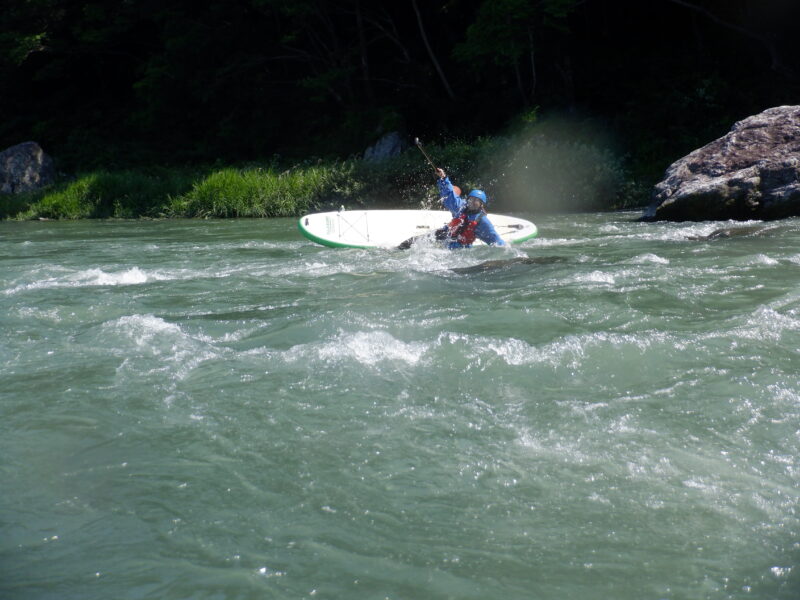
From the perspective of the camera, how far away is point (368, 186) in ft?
56.4

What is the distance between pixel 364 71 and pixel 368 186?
223 inches

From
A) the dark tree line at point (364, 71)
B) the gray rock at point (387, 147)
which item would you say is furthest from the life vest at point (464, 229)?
the gray rock at point (387, 147)

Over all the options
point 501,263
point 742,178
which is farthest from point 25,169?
point 742,178

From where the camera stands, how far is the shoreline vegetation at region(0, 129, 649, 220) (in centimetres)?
1571

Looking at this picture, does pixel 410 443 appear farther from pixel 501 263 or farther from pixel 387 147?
pixel 387 147

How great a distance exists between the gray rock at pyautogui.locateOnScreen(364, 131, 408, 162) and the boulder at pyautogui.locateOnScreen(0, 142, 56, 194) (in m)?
9.15

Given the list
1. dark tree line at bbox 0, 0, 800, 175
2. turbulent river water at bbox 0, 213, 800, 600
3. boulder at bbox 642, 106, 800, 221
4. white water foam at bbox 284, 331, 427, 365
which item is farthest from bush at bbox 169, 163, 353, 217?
white water foam at bbox 284, 331, 427, 365

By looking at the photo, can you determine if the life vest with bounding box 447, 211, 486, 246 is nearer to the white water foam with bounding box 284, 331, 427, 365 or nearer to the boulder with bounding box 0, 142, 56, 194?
the white water foam with bounding box 284, 331, 427, 365

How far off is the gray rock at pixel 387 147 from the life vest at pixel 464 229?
33.5 ft

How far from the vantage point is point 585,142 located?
1725 centimetres

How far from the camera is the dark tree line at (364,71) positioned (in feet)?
Result: 57.8

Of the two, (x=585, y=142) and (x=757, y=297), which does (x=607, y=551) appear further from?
(x=585, y=142)

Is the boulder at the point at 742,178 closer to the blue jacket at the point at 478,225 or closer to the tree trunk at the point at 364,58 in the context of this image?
the blue jacket at the point at 478,225

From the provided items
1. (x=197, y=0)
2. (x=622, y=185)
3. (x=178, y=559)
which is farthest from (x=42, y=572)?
(x=197, y=0)
